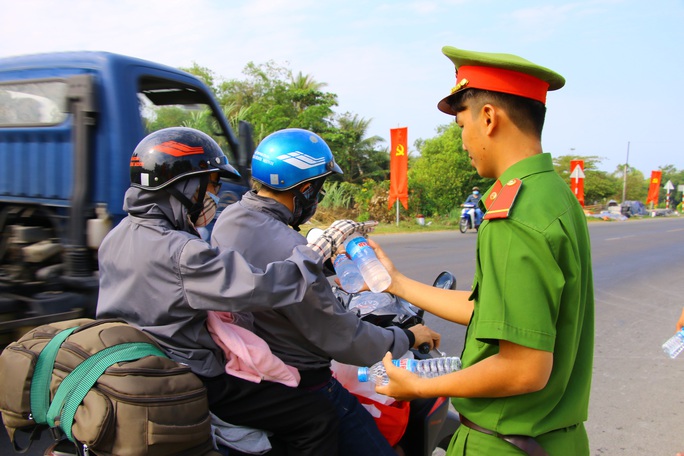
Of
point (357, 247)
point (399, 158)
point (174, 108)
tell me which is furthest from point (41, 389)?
point (399, 158)

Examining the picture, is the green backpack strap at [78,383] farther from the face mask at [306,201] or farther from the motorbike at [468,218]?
the motorbike at [468,218]

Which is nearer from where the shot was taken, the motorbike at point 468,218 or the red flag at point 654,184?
the motorbike at point 468,218

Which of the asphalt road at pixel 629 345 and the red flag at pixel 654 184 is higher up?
the red flag at pixel 654 184

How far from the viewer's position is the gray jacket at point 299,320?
6.54 ft

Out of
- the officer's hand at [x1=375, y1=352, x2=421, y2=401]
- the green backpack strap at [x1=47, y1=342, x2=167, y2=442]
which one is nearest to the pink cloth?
the green backpack strap at [x1=47, y1=342, x2=167, y2=442]

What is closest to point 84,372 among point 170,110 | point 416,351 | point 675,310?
point 416,351

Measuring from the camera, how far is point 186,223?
6.87ft

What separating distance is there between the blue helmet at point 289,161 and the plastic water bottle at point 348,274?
0.38 m

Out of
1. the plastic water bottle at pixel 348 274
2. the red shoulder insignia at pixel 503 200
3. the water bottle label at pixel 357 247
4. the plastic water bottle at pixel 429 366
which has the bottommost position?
the plastic water bottle at pixel 429 366

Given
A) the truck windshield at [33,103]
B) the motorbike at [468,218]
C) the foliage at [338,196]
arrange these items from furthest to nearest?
the foliage at [338,196]
the motorbike at [468,218]
the truck windshield at [33,103]

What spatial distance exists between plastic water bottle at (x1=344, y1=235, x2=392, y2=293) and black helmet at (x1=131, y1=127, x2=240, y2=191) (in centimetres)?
63

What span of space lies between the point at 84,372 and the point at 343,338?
0.88 meters

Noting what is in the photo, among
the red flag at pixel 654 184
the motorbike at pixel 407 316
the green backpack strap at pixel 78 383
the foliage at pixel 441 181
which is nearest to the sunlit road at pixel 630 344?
the motorbike at pixel 407 316

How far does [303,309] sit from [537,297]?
894 mm
